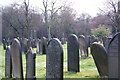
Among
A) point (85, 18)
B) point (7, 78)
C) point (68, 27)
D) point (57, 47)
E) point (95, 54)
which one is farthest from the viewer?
point (85, 18)

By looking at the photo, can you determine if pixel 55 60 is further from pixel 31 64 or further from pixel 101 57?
pixel 101 57

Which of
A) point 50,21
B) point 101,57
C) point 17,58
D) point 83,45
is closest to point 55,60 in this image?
point 101,57

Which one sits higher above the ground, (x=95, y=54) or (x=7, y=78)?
(x=95, y=54)

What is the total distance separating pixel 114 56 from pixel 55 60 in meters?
1.83

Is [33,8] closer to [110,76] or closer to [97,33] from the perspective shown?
[97,33]

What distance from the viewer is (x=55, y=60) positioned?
5410 mm

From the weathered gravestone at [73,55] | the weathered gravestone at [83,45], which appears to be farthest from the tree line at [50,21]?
the weathered gravestone at [73,55]

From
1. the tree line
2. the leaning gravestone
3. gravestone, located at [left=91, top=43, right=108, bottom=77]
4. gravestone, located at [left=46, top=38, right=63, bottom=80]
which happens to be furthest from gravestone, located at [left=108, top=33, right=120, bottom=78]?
the tree line

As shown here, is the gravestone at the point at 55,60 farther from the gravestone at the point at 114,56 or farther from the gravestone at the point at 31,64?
the gravestone at the point at 114,56

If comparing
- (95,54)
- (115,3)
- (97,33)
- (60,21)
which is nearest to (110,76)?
(95,54)

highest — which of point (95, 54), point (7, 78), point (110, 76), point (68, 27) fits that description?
point (68, 27)

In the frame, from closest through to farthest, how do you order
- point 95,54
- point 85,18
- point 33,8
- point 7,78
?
point 95,54 → point 7,78 → point 33,8 → point 85,18

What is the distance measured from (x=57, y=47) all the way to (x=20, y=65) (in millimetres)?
1791

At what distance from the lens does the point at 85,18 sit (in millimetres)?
59844
